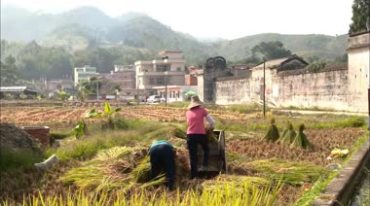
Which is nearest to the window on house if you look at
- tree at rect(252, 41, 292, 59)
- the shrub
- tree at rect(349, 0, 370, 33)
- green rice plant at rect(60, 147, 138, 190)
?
tree at rect(252, 41, 292, 59)

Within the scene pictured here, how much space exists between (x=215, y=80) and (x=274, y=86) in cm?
1260

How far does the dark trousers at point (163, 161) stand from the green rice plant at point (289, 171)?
138 cm

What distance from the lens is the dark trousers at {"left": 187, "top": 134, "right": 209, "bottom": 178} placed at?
7.83 m

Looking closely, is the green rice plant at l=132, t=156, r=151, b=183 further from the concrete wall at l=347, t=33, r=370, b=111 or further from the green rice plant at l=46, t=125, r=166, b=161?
the concrete wall at l=347, t=33, r=370, b=111

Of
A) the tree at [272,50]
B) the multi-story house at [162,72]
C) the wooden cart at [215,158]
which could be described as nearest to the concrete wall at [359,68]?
the wooden cart at [215,158]

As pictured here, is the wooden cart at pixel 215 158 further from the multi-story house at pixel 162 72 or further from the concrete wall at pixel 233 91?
the multi-story house at pixel 162 72

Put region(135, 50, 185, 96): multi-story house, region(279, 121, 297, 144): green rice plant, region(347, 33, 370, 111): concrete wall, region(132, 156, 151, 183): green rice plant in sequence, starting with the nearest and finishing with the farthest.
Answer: region(132, 156, 151, 183): green rice plant < region(279, 121, 297, 144): green rice plant < region(347, 33, 370, 111): concrete wall < region(135, 50, 185, 96): multi-story house

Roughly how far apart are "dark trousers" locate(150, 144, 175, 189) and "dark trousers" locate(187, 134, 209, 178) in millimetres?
525

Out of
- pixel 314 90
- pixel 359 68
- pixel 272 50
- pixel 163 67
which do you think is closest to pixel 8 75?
pixel 163 67

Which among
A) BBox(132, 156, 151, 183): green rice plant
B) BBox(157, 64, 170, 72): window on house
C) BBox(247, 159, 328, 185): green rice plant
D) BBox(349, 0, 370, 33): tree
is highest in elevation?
BBox(349, 0, 370, 33): tree

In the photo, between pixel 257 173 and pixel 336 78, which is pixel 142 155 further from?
pixel 336 78

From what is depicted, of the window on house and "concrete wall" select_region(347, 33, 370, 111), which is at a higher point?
the window on house

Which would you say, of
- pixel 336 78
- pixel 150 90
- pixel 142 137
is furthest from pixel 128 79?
pixel 142 137

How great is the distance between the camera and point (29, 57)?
532 ft
